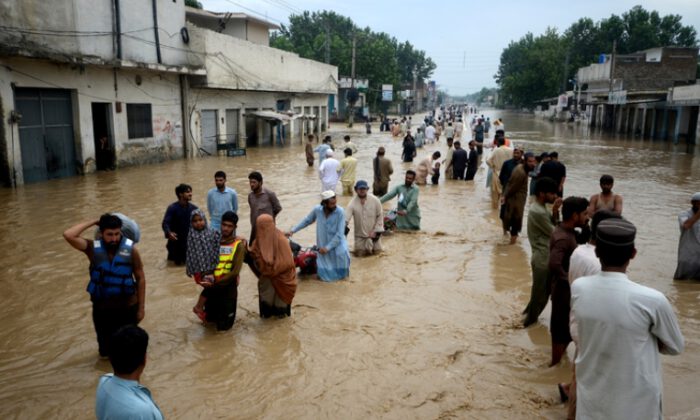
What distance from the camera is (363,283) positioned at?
723cm

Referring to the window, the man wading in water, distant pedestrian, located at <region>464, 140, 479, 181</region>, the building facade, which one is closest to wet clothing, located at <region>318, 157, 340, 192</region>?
distant pedestrian, located at <region>464, 140, 479, 181</region>

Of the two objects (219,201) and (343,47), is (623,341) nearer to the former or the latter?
(219,201)

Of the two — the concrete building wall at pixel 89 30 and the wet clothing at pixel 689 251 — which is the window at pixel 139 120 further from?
the wet clothing at pixel 689 251

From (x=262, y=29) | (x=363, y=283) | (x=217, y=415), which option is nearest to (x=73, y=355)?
(x=217, y=415)

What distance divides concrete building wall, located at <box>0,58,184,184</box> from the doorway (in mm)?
165

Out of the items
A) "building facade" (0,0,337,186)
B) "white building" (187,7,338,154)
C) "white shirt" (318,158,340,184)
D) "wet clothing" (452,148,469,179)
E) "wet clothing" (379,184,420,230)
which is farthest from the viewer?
"white building" (187,7,338,154)

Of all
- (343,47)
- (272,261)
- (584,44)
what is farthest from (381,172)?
(584,44)

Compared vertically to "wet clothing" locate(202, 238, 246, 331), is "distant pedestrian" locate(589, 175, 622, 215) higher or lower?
higher

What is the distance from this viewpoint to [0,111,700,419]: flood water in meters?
4.32

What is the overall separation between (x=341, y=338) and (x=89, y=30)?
1463 cm

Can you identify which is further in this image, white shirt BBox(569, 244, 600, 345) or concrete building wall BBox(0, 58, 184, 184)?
concrete building wall BBox(0, 58, 184, 184)

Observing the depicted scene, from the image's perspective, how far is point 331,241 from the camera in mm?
6992

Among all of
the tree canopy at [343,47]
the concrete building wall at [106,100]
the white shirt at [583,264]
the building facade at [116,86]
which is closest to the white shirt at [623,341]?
the white shirt at [583,264]

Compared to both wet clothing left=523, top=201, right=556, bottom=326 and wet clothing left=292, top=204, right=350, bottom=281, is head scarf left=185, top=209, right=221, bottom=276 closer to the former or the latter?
wet clothing left=292, top=204, right=350, bottom=281
